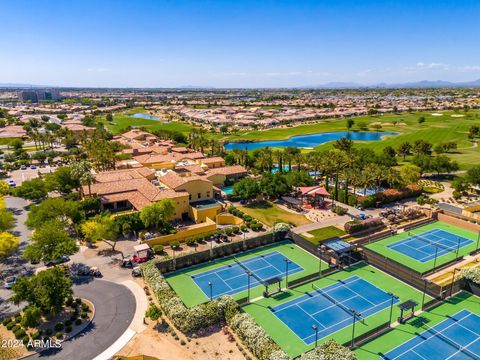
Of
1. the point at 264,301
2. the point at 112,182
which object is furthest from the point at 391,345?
the point at 112,182

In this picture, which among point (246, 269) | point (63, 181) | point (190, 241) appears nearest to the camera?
point (246, 269)

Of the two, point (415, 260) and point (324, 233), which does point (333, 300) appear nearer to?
point (415, 260)

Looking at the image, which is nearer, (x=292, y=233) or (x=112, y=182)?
(x=292, y=233)

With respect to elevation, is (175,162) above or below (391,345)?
above

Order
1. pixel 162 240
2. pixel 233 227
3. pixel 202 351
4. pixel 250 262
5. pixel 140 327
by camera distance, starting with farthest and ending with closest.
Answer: pixel 233 227, pixel 162 240, pixel 250 262, pixel 140 327, pixel 202 351

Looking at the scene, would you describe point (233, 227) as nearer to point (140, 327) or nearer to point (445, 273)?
→ point (140, 327)

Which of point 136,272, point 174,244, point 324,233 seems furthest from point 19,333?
point 324,233
